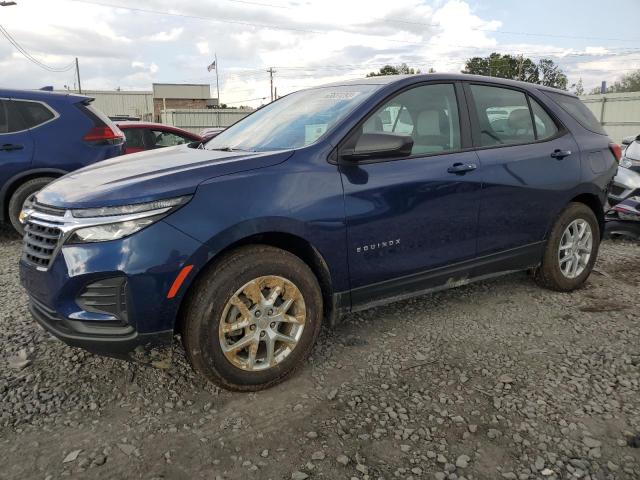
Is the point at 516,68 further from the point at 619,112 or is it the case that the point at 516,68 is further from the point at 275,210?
the point at 275,210

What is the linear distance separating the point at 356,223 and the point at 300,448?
1259 mm

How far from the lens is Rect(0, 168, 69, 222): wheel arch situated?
19.3 feet

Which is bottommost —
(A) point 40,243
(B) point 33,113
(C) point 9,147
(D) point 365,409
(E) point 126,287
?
(D) point 365,409

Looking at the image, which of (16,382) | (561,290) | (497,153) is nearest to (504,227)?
(497,153)

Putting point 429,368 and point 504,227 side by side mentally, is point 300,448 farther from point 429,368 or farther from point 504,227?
point 504,227

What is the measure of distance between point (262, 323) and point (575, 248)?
117 inches

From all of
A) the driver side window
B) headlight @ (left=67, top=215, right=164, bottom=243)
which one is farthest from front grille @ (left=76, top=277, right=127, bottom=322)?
the driver side window

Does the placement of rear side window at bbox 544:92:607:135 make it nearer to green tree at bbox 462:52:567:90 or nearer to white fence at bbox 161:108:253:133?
white fence at bbox 161:108:253:133

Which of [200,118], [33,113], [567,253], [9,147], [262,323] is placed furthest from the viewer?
[200,118]

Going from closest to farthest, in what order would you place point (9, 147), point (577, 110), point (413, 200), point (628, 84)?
point (413, 200) < point (577, 110) < point (9, 147) < point (628, 84)

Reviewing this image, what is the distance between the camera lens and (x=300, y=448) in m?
2.43

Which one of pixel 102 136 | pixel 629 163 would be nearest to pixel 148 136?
pixel 102 136

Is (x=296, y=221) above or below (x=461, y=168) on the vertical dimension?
below

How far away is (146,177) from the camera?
268cm
